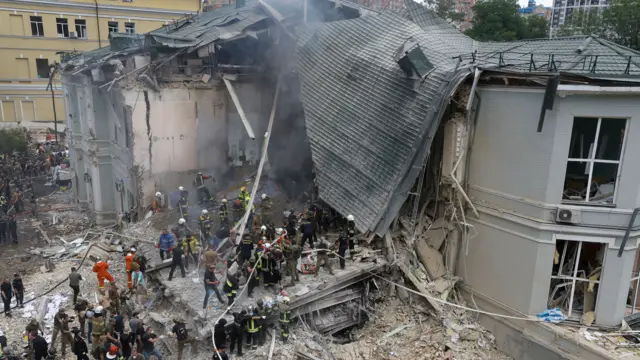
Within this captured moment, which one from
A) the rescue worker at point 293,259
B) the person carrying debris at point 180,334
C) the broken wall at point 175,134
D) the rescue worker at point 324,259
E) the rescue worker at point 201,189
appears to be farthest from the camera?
the rescue worker at point 201,189

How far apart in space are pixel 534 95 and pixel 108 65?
52.2 ft

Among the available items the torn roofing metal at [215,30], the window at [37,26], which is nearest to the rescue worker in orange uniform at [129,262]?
the torn roofing metal at [215,30]

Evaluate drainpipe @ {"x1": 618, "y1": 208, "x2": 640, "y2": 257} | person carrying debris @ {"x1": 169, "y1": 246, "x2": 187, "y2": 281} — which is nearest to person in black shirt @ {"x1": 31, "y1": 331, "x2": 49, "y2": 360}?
person carrying debris @ {"x1": 169, "y1": 246, "x2": 187, "y2": 281}

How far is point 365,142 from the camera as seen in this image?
15258 millimetres

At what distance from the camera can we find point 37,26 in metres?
39.6

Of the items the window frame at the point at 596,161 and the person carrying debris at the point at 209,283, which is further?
the person carrying debris at the point at 209,283

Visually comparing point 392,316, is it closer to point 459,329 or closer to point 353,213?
point 459,329

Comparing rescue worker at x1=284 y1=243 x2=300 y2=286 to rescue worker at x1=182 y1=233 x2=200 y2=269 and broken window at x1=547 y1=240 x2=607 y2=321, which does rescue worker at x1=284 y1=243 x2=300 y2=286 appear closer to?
rescue worker at x1=182 y1=233 x2=200 y2=269

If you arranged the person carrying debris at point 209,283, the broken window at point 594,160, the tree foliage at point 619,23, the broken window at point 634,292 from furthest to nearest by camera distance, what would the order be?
the tree foliage at point 619,23 < the broken window at point 634,292 < the person carrying debris at point 209,283 < the broken window at point 594,160

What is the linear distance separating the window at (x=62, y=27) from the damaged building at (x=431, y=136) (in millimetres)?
22799

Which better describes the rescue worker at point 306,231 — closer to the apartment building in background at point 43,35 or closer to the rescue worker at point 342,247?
the rescue worker at point 342,247

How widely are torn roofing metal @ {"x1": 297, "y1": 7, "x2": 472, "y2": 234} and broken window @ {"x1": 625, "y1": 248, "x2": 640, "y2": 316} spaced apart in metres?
6.08

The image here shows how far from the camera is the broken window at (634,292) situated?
1245 centimetres

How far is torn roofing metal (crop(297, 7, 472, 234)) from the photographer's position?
540 inches
